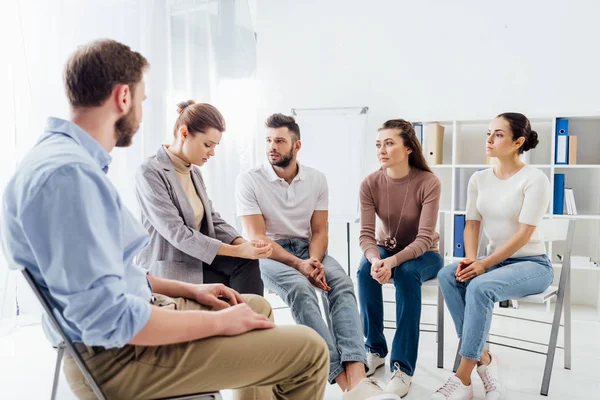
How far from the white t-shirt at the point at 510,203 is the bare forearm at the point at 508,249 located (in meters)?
0.07

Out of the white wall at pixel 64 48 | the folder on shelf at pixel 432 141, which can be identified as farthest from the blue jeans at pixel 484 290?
the white wall at pixel 64 48

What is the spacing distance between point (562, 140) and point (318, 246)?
6.62 ft

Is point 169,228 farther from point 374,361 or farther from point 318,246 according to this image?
point 374,361

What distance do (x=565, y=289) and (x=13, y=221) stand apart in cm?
235

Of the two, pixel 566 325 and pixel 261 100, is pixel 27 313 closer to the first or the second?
pixel 261 100

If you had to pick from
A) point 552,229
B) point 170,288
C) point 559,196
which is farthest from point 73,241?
point 559,196

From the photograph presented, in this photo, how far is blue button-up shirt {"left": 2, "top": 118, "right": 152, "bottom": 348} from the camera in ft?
2.97

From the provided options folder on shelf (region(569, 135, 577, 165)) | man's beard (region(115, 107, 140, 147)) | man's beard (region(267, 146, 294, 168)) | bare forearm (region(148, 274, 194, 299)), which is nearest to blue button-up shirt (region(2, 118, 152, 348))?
man's beard (region(115, 107, 140, 147))

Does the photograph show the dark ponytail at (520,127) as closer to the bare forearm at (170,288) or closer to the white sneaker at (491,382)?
the white sneaker at (491,382)

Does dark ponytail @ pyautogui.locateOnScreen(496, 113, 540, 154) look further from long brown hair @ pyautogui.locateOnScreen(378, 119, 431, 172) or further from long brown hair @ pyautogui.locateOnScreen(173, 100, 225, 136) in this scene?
long brown hair @ pyautogui.locateOnScreen(173, 100, 225, 136)

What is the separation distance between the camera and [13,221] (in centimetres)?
97

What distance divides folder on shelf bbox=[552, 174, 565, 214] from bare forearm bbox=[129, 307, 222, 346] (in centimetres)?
306

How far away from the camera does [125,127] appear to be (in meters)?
1.17

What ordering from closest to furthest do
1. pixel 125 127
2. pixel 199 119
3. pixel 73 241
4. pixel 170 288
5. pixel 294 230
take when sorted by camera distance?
pixel 73 241, pixel 125 127, pixel 170 288, pixel 199 119, pixel 294 230
